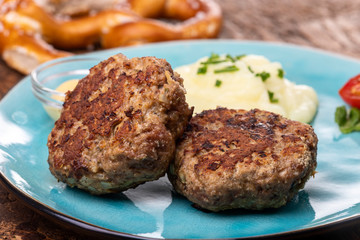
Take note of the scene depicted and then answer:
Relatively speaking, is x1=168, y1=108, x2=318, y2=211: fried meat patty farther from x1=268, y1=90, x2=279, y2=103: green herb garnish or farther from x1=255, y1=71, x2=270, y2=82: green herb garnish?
x1=255, y1=71, x2=270, y2=82: green herb garnish

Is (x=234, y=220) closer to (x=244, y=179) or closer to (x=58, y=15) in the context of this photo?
(x=244, y=179)

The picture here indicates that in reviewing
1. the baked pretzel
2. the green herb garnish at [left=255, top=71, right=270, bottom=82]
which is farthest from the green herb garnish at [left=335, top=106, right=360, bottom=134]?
the baked pretzel

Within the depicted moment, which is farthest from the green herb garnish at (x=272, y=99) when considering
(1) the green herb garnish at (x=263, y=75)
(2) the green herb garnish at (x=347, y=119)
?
(2) the green herb garnish at (x=347, y=119)

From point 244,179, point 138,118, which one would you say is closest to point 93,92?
point 138,118

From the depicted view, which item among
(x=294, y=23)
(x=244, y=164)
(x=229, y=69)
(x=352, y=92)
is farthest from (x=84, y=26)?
(x=244, y=164)

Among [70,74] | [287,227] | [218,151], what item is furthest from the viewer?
[70,74]

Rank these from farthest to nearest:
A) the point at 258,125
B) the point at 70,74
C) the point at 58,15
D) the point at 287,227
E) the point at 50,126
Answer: the point at 58,15, the point at 70,74, the point at 50,126, the point at 258,125, the point at 287,227
